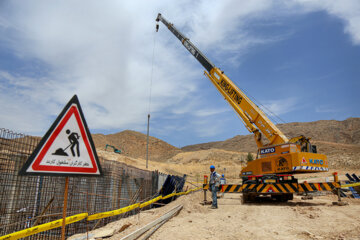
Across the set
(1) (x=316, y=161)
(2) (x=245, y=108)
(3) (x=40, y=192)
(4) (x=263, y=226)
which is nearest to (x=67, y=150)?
(3) (x=40, y=192)

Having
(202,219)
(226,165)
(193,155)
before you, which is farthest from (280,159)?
(193,155)

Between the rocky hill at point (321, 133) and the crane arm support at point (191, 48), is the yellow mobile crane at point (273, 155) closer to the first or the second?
the crane arm support at point (191, 48)

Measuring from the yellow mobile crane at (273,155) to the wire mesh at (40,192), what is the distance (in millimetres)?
5295

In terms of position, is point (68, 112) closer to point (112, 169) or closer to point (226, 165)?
point (112, 169)

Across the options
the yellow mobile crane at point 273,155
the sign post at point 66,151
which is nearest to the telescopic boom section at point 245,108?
the yellow mobile crane at point 273,155

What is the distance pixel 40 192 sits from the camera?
5.74m

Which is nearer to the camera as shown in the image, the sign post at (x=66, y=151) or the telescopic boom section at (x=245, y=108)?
the sign post at (x=66, y=151)

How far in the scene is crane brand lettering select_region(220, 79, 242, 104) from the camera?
45.8 ft

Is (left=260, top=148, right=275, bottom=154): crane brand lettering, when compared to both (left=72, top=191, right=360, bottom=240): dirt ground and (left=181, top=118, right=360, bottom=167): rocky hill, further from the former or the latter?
(left=181, top=118, right=360, bottom=167): rocky hill

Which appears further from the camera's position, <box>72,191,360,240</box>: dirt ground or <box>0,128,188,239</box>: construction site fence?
<box>72,191,360,240</box>: dirt ground

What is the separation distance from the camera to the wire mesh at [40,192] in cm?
489

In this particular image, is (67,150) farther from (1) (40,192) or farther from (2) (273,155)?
(2) (273,155)

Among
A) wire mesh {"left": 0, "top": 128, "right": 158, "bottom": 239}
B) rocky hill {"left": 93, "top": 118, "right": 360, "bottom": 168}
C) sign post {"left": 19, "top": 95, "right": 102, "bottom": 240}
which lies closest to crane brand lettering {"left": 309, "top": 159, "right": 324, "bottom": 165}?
wire mesh {"left": 0, "top": 128, "right": 158, "bottom": 239}

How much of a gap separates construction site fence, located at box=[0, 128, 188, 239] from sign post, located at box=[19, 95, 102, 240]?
1.77 m
